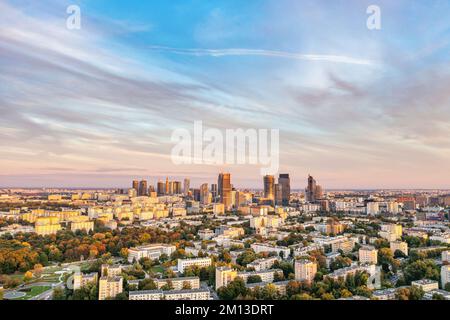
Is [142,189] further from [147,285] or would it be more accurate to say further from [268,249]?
[147,285]

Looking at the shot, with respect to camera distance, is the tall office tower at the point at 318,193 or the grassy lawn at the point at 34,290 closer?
the grassy lawn at the point at 34,290

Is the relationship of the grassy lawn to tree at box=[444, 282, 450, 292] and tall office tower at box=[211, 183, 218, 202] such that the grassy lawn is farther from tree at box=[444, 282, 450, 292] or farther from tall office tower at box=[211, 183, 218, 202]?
tall office tower at box=[211, 183, 218, 202]

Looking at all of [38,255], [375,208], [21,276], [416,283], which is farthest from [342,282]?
[375,208]

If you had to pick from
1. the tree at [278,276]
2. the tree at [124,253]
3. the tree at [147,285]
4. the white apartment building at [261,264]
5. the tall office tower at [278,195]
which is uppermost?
the tall office tower at [278,195]

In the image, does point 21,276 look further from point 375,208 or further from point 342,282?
point 375,208

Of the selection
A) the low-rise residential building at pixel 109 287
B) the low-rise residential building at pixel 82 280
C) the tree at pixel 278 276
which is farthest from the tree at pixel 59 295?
the tree at pixel 278 276

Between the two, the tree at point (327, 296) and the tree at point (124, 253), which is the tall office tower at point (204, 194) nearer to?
the tree at point (124, 253)

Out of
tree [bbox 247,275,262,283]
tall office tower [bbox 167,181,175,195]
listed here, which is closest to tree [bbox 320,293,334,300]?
tree [bbox 247,275,262,283]

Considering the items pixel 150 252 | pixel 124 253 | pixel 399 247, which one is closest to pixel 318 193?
pixel 399 247

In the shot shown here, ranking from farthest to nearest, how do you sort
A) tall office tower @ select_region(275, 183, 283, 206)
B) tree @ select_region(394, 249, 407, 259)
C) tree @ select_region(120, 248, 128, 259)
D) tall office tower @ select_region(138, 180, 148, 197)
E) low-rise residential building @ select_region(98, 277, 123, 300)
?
tall office tower @ select_region(275, 183, 283, 206) → tall office tower @ select_region(138, 180, 148, 197) → tree @ select_region(120, 248, 128, 259) → tree @ select_region(394, 249, 407, 259) → low-rise residential building @ select_region(98, 277, 123, 300)

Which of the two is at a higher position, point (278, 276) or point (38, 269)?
point (278, 276)
